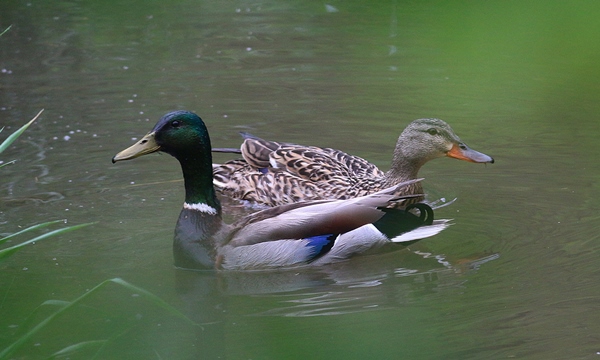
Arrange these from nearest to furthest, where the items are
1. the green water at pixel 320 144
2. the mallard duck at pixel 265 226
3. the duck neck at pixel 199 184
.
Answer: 1. the green water at pixel 320 144
2. the mallard duck at pixel 265 226
3. the duck neck at pixel 199 184

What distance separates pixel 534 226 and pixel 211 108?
4.60 metres

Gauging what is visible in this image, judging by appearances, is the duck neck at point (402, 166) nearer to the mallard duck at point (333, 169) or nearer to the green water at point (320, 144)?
the mallard duck at point (333, 169)

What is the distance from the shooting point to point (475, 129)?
931cm

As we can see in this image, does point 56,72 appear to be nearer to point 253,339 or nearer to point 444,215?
point 444,215

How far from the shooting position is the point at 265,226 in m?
6.04

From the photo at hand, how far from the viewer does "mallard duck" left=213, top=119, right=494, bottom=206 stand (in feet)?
24.2

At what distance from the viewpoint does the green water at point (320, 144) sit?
416 centimetres

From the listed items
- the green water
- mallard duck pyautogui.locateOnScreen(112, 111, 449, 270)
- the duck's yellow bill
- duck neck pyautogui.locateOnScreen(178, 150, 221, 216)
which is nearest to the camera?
the green water

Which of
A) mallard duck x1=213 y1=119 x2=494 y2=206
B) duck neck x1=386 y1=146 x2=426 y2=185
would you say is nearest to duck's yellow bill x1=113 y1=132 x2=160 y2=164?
mallard duck x1=213 y1=119 x2=494 y2=206

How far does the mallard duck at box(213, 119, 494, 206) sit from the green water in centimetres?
34

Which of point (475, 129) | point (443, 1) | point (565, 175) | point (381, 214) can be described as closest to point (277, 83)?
point (475, 129)

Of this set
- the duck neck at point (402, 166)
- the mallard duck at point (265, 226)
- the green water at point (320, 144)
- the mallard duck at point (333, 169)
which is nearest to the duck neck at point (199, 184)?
the mallard duck at point (265, 226)

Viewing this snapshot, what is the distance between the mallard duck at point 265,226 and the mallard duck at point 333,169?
0.93m

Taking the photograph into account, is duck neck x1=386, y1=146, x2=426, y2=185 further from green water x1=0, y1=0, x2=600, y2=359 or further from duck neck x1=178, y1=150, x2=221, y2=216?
duck neck x1=178, y1=150, x2=221, y2=216
